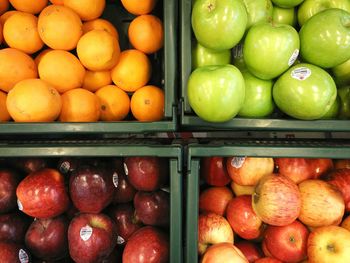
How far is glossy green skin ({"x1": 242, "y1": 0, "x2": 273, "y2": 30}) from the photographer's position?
90cm

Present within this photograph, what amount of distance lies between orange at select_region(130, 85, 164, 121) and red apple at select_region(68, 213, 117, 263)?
1.18ft

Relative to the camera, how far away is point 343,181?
0.96 meters

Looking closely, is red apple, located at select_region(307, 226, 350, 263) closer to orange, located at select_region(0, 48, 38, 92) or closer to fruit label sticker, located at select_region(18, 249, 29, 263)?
fruit label sticker, located at select_region(18, 249, 29, 263)

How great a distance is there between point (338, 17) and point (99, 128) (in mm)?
740

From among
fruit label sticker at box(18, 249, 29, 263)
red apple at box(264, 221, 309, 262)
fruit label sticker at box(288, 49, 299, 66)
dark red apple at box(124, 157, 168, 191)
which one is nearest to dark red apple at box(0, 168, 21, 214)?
fruit label sticker at box(18, 249, 29, 263)

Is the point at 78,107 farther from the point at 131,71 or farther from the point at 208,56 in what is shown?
the point at 208,56

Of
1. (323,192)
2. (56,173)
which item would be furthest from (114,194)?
(323,192)

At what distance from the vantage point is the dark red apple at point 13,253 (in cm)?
87

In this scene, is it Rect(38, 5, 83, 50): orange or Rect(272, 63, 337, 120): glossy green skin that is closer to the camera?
Rect(272, 63, 337, 120): glossy green skin

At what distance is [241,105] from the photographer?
2.69 feet

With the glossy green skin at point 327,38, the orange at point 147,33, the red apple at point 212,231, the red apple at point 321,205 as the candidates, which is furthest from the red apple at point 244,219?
the orange at point 147,33

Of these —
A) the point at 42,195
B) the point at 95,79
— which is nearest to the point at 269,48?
the point at 95,79

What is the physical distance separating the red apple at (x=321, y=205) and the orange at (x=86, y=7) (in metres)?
0.90

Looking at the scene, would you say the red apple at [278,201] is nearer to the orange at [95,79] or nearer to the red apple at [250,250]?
the red apple at [250,250]
